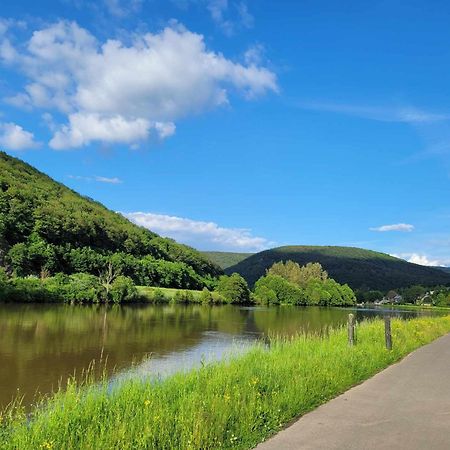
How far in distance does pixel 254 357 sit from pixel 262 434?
6240mm

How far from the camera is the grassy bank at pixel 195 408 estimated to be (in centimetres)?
659

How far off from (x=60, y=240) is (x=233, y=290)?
46.2 metres

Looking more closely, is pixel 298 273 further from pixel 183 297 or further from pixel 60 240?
pixel 60 240

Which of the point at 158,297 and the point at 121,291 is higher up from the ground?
the point at 121,291

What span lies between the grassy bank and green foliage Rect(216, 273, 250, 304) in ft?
368

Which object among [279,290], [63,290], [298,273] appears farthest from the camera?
[298,273]

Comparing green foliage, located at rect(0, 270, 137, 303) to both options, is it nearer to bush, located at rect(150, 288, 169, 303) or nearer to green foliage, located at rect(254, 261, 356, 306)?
bush, located at rect(150, 288, 169, 303)

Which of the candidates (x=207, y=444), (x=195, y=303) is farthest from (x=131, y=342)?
(x=195, y=303)

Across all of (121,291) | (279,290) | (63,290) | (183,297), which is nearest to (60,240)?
(183,297)

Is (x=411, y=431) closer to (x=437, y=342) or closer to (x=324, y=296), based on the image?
(x=437, y=342)

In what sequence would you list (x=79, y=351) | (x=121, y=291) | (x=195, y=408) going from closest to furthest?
1. (x=195, y=408)
2. (x=79, y=351)
3. (x=121, y=291)

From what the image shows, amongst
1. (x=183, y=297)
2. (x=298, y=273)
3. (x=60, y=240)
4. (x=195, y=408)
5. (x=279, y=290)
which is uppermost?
(x=60, y=240)

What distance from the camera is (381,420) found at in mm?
8297

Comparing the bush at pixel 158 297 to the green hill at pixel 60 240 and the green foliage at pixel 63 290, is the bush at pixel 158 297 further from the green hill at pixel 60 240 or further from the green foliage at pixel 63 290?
the green hill at pixel 60 240
